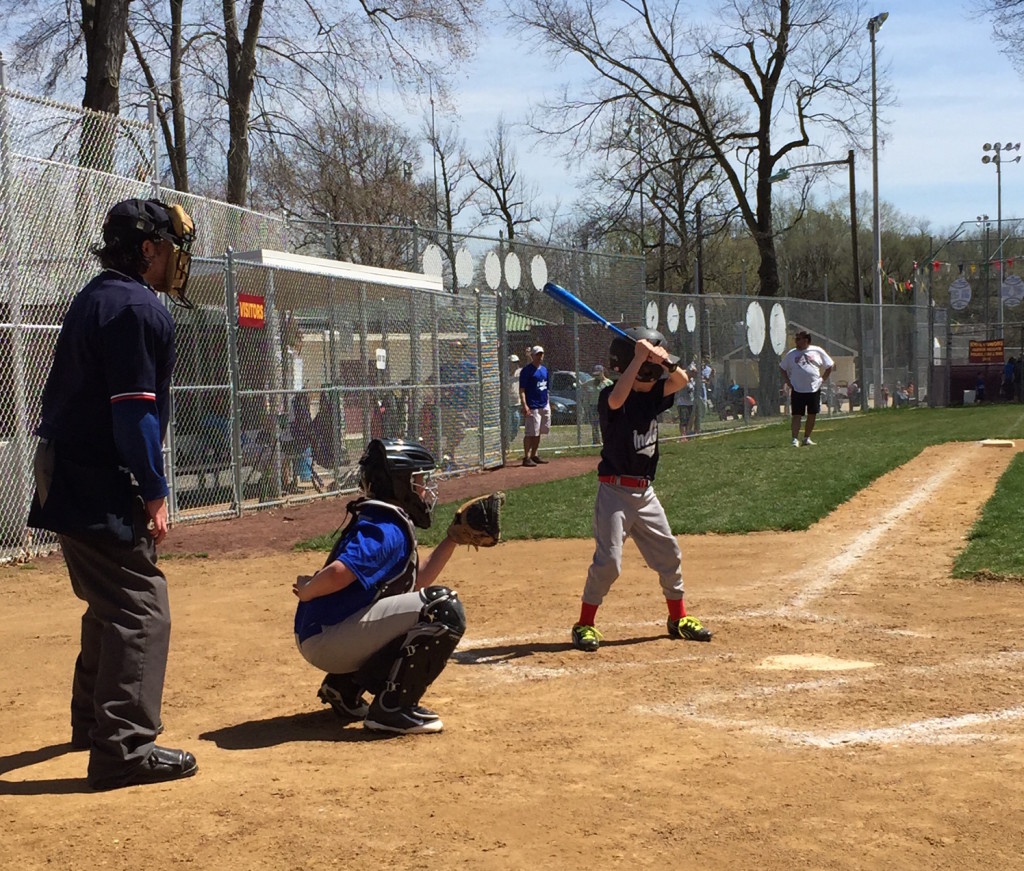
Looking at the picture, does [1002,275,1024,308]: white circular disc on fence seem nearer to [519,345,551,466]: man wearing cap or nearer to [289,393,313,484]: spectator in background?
[519,345,551,466]: man wearing cap

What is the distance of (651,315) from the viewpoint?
79.3ft

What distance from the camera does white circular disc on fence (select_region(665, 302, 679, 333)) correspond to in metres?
24.9

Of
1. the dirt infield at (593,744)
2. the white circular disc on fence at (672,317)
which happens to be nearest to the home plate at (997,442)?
the white circular disc on fence at (672,317)

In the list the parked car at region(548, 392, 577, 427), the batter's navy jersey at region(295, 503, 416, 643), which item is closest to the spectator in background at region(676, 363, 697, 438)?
the parked car at region(548, 392, 577, 427)

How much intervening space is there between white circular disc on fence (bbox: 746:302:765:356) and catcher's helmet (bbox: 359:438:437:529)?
23.9m

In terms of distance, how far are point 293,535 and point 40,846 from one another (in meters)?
7.65

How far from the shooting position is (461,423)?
17.7 metres

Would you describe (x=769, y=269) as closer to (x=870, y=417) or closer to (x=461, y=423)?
(x=870, y=417)

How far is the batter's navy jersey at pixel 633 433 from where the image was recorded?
20.3ft

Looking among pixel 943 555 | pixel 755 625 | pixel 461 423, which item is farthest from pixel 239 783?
pixel 461 423

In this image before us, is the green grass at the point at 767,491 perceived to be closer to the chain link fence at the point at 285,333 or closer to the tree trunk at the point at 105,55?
the chain link fence at the point at 285,333

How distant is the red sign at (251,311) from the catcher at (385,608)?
8.43 m

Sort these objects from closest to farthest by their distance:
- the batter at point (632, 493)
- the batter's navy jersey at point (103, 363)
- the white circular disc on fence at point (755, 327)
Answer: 1. the batter's navy jersey at point (103, 363)
2. the batter at point (632, 493)
3. the white circular disc on fence at point (755, 327)

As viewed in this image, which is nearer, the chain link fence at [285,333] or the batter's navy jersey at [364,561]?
the batter's navy jersey at [364,561]
